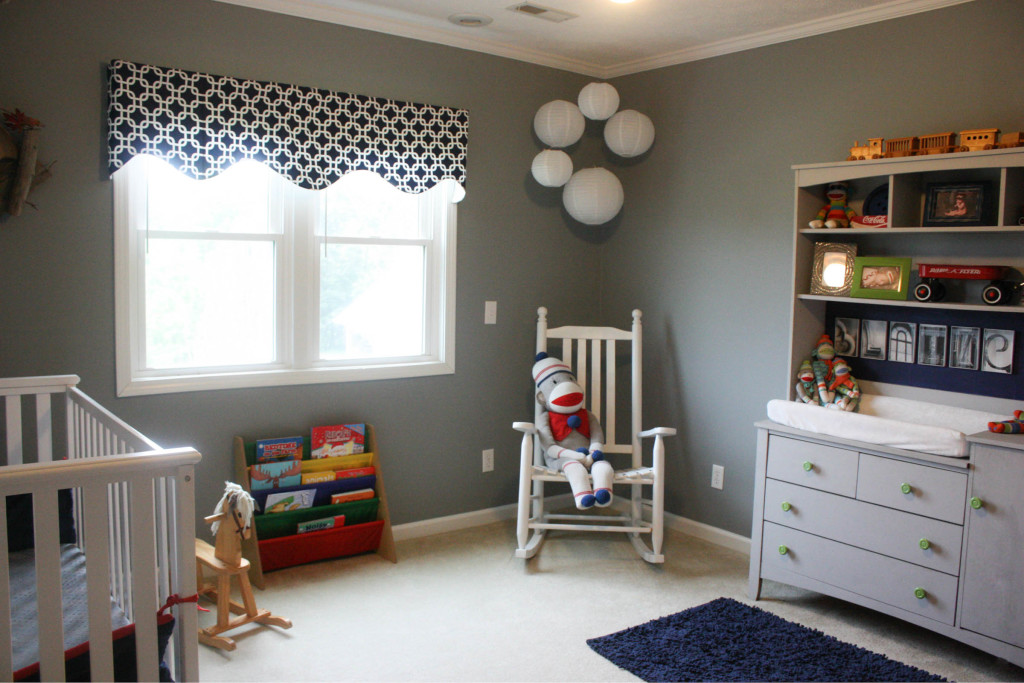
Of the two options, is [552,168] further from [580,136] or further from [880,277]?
[880,277]

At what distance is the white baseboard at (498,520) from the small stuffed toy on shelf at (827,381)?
0.87 meters

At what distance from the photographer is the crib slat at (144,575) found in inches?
64.6

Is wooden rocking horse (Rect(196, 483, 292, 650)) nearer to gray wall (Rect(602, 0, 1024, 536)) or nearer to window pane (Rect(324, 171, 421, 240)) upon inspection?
window pane (Rect(324, 171, 421, 240))

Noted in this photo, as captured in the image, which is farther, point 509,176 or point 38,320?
point 509,176

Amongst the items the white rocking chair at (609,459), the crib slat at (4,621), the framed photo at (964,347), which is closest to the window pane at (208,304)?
the white rocking chair at (609,459)

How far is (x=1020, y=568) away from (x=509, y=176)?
257 cm

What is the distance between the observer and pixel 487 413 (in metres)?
3.90

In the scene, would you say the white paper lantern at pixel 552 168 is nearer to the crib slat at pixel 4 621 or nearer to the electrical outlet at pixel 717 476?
the electrical outlet at pixel 717 476

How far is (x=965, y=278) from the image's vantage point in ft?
8.79

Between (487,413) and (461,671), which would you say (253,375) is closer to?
(487,413)

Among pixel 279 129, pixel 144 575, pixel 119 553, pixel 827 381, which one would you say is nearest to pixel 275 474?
pixel 119 553

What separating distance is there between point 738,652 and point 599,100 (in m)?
2.39

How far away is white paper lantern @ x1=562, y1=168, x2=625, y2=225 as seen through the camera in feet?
12.3

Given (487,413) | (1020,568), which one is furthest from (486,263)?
(1020,568)
